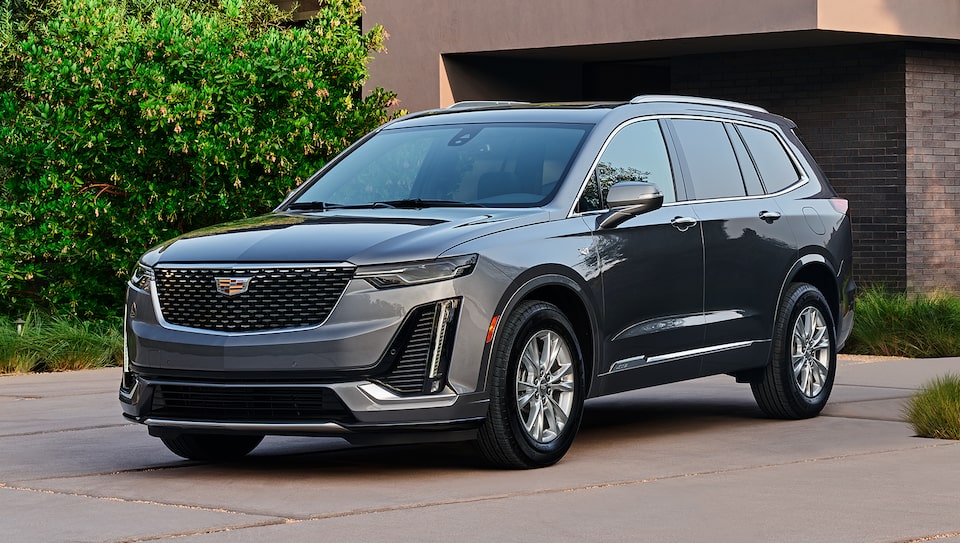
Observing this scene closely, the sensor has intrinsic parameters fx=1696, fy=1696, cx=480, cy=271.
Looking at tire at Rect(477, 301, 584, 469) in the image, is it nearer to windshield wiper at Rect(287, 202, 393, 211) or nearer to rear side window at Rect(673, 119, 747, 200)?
windshield wiper at Rect(287, 202, 393, 211)

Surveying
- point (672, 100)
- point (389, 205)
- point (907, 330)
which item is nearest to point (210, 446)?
point (389, 205)

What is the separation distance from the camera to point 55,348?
1566 centimetres

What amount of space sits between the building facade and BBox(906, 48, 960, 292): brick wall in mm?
18

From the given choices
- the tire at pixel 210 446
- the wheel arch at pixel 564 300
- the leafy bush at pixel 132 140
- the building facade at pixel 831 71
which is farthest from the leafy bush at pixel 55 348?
the building facade at pixel 831 71

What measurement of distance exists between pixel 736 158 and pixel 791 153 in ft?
2.91

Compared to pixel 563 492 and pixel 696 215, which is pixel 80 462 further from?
pixel 696 215

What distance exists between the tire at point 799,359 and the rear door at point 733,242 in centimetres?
15

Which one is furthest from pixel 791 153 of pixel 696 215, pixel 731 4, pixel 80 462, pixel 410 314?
pixel 731 4

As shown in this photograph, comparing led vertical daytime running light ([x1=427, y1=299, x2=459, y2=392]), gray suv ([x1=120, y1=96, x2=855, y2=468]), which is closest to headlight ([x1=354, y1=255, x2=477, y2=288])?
gray suv ([x1=120, y1=96, x2=855, y2=468])

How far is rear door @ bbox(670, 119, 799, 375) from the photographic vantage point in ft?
33.8

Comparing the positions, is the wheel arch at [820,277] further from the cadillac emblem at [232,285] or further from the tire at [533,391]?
the cadillac emblem at [232,285]

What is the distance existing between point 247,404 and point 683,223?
9.96ft

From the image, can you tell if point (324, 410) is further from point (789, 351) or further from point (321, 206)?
point (789, 351)

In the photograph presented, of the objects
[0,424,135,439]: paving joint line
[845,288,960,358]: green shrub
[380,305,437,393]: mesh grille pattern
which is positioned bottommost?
[845,288,960,358]: green shrub
